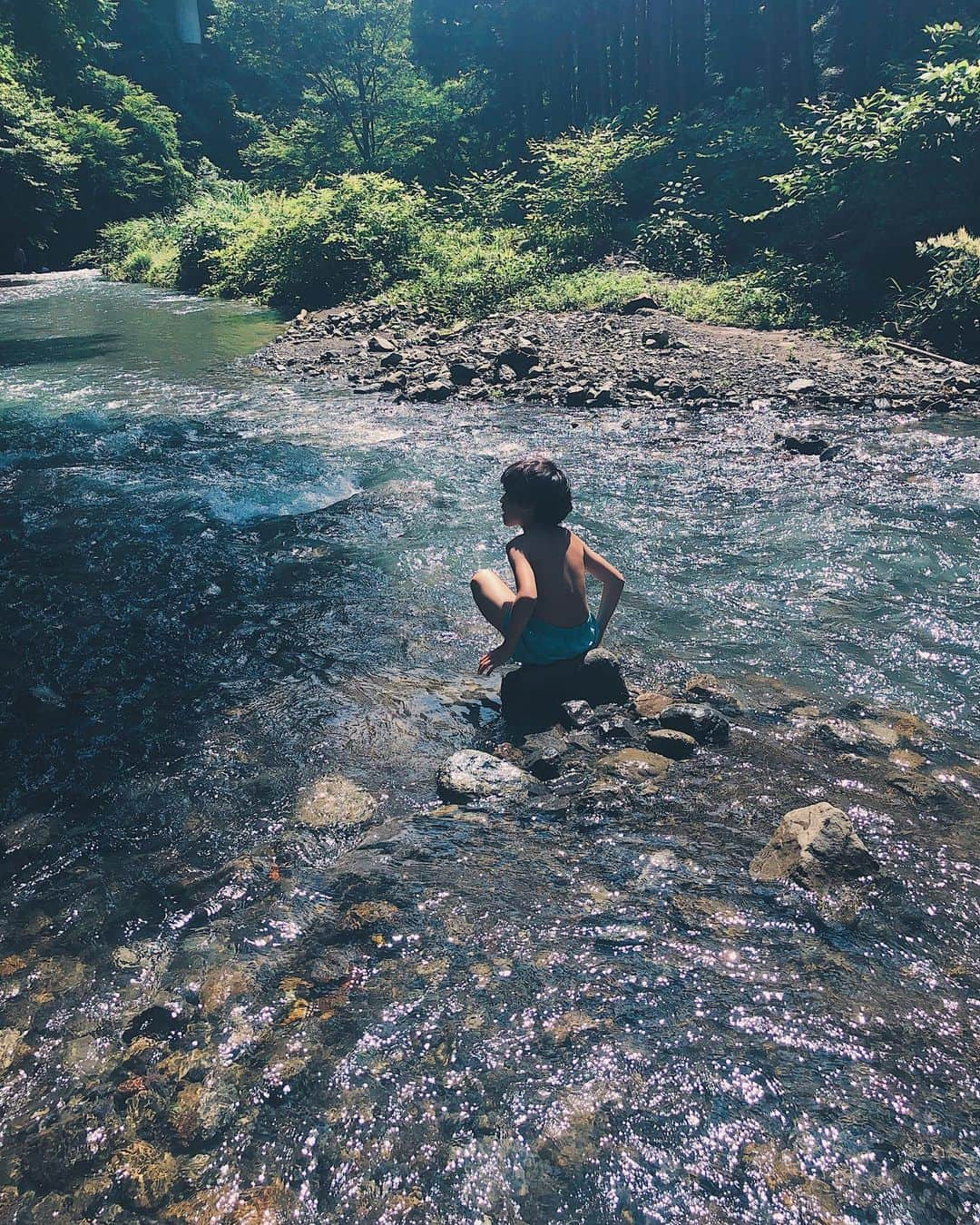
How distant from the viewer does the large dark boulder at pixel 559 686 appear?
4.18m

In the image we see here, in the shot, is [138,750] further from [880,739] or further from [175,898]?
[880,739]

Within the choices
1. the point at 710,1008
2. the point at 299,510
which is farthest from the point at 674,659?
the point at 299,510

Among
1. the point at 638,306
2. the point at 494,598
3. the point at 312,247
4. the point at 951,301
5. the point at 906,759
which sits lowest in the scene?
the point at 906,759

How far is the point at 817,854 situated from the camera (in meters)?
2.90

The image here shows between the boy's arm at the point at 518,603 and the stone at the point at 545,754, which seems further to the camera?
the boy's arm at the point at 518,603

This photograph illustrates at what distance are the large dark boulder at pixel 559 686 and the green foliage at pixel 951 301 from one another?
9175mm

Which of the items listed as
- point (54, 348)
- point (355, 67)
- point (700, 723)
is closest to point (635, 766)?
point (700, 723)

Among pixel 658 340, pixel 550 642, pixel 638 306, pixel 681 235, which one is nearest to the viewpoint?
pixel 550 642

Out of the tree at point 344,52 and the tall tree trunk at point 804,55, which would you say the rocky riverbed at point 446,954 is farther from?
the tree at point 344,52

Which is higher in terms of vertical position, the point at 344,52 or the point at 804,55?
the point at 344,52

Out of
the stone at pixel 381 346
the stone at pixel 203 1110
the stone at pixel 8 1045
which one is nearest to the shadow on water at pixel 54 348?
the stone at pixel 381 346

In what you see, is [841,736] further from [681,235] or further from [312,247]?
[312,247]

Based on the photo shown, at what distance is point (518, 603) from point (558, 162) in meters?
19.2

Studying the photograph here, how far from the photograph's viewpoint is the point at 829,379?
1030 centimetres
